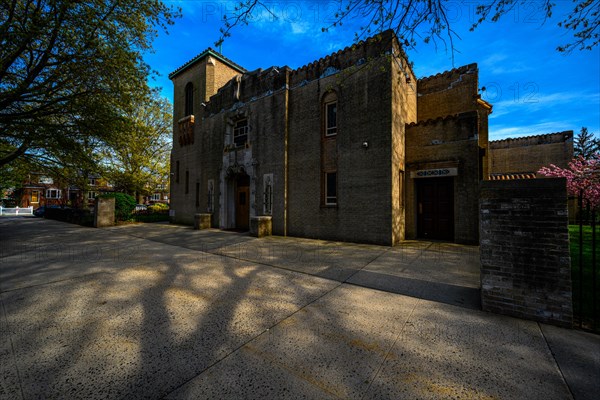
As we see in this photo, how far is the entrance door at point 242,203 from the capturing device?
14.3 metres

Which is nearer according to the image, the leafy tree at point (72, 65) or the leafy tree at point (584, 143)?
the leafy tree at point (72, 65)

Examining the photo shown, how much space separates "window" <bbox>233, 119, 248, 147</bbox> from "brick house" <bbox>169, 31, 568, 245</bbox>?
70 mm

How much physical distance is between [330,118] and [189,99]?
45.0 feet

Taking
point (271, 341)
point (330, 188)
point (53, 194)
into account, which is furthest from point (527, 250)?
point (53, 194)

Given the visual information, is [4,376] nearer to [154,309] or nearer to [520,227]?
[154,309]

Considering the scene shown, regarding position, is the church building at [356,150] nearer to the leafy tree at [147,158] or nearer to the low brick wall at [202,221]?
the low brick wall at [202,221]

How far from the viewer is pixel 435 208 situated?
10.4m

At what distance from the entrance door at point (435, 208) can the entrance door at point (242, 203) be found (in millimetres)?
9278

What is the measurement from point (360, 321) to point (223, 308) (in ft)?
6.65

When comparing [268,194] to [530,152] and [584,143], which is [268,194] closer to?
[530,152]

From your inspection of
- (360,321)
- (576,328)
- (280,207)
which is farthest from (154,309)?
(280,207)

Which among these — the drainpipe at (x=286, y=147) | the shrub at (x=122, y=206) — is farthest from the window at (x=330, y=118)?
the shrub at (x=122, y=206)

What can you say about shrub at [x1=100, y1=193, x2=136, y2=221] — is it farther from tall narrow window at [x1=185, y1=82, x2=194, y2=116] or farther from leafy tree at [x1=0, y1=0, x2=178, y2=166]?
tall narrow window at [x1=185, y1=82, x2=194, y2=116]

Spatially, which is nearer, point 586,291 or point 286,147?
point 586,291
